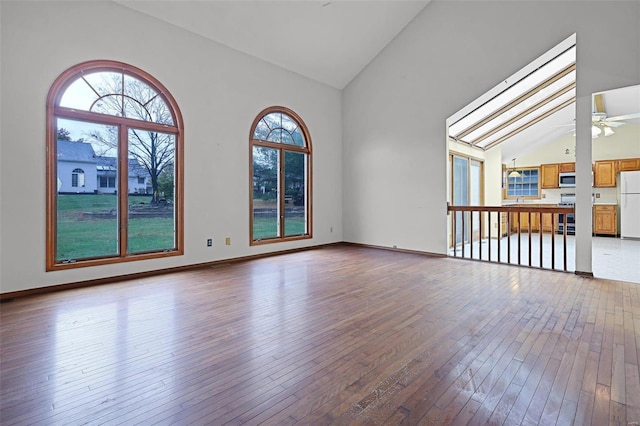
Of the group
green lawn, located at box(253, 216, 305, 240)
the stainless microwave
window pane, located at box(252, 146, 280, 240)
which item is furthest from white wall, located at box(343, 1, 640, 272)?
the stainless microwave

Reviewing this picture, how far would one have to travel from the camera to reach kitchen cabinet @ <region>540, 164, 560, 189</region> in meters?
9.66

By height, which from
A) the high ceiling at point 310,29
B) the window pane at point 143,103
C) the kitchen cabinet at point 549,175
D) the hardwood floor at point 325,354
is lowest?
the hardwood floor at point 325,354

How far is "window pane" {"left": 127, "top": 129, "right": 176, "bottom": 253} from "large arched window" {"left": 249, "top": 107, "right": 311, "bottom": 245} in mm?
1320

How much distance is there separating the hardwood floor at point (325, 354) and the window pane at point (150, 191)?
900 millimetres

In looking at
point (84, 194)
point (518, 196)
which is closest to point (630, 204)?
point (518, 196)

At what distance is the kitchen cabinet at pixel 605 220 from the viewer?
27.6 ft

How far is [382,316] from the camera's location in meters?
2.74

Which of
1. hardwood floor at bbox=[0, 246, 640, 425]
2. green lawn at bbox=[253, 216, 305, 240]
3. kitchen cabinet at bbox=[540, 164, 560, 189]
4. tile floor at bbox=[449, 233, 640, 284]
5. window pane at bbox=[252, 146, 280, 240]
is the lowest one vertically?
hardwood floor at bbox=[0, 246, 640, 425]

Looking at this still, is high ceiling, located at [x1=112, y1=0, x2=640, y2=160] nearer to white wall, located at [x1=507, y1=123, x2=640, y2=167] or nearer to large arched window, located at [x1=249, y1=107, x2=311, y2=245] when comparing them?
large arched window, located at [x1=249, y1=107, x2=311, y2=245]

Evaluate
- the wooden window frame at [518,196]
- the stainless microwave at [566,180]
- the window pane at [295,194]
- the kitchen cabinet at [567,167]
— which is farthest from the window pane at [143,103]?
the kitchen cabinet at [567,167]

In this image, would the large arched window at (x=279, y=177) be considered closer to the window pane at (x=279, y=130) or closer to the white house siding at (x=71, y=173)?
the window pane at (x=279, y=130)

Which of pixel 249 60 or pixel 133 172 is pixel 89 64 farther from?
pixel 249 60

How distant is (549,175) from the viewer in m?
9.79

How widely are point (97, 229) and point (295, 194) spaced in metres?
3.29
